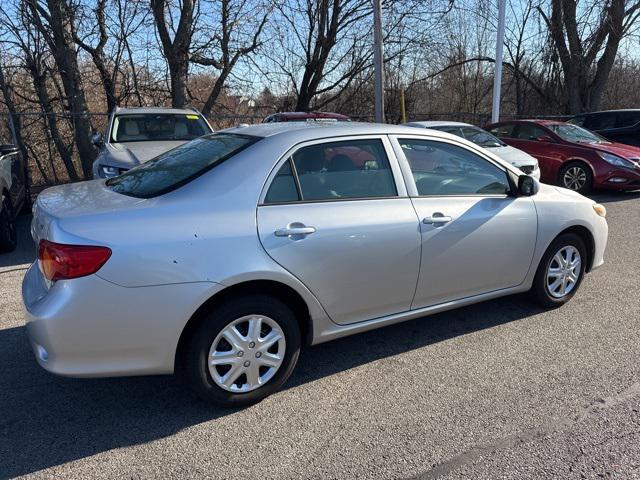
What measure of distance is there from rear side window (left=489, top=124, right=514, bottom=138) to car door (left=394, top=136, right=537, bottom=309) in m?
8.25

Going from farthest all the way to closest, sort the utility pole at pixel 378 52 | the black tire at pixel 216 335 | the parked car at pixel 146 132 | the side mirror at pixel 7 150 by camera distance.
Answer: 1. the utility pole at pixel 378 52
2. the parked car at pixel 146 132
3. the side mirror at pixel 7 150
4. the black tire at pixel 216 335

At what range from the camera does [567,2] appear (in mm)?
18594

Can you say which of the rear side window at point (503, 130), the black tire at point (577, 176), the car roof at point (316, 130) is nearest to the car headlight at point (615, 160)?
the black tire at point (577, 176)

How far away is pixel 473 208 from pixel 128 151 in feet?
17.0

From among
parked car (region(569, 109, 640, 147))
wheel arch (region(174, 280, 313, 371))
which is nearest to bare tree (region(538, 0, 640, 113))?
parked car (region(569, 109, 640, 147))

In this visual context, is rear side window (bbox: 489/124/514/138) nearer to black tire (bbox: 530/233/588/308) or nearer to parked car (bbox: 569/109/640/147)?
parked car (bbox: 569/109/640/147)

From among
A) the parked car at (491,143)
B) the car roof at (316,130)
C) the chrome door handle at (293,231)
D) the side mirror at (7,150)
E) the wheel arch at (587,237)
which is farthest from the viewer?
the parked car at (491,143)

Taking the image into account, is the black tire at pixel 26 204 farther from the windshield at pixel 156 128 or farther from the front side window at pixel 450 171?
the front side window at pixel 450 171

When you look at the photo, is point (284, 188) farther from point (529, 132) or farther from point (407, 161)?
point (529, 132)

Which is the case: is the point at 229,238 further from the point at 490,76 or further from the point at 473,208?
the point at 490,76

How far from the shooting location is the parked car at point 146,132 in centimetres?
717

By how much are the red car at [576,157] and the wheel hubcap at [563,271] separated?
6.44m

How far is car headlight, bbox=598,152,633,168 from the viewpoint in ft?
31.9

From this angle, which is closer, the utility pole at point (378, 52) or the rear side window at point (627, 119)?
the utility pole at point (378, 52)
